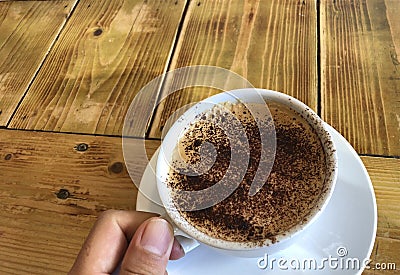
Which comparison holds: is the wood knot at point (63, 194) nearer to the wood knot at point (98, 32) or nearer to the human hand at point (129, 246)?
the human hand at point (129, 246)

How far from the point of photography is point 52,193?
2.62 feet

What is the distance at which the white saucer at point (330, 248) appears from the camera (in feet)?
1.99

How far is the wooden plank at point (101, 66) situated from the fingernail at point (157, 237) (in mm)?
315

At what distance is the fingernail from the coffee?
0.05 m

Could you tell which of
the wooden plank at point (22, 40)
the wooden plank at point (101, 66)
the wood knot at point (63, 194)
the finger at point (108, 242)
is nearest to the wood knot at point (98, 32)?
the wooden plank at point (101, 66)

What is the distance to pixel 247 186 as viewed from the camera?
0.63m

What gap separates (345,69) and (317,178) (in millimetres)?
341

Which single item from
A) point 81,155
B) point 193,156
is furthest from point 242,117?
point 81,155

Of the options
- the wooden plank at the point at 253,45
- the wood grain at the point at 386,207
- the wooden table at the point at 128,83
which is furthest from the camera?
the wooden plank at the point at 253,45

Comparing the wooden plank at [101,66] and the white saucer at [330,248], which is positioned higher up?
the wooden plank at [101,66]

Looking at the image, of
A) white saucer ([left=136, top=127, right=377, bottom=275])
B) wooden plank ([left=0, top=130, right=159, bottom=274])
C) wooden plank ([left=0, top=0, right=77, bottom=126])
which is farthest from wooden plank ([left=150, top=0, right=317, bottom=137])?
wooden plank ([left=0, top=0, right=77, bottom=126])

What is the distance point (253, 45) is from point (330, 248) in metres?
0.51

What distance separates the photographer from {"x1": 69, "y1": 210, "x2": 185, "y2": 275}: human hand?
539 millimetres

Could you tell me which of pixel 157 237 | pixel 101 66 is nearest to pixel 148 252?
pixel 157 237
